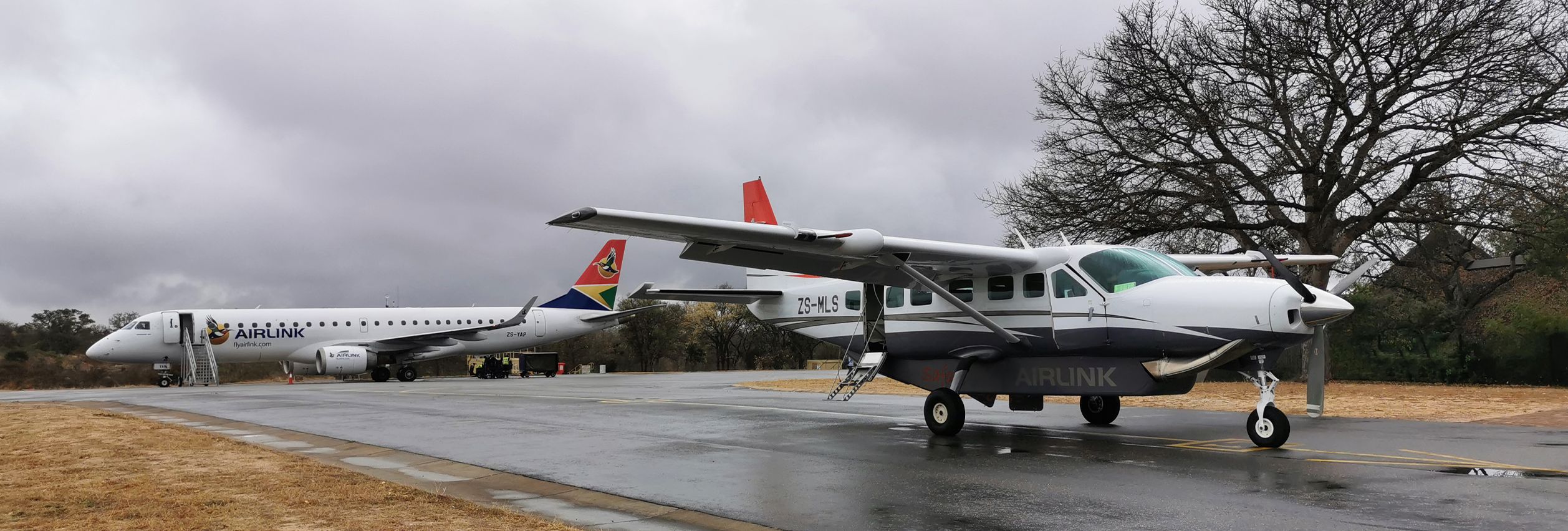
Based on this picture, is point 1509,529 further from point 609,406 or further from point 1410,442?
point 609,406

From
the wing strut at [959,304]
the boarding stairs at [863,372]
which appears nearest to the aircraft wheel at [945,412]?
the wing strut at [959,304]

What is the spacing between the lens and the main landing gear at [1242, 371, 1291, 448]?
1073cm

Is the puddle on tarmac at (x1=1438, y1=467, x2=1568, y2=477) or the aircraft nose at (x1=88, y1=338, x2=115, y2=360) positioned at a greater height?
the aircraft nose at (x1=88, y1=338, x2=115, y2=360)

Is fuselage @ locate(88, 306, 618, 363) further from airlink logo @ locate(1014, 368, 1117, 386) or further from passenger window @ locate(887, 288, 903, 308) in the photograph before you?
airlink logo @ locate(1014, 368, 1117, 386)

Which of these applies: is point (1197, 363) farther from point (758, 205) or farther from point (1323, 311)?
point (758, 205)

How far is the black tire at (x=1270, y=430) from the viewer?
10703 millimetres

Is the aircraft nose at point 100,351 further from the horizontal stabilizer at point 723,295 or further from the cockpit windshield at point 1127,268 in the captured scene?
the cockpit windshield at point 1127,268

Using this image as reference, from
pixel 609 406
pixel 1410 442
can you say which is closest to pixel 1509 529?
pixel 1410 442

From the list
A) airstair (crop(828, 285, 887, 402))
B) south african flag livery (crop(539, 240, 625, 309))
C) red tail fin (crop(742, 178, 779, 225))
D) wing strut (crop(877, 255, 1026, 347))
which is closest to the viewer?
wing strut (crop(877, 255, 1026, 347))

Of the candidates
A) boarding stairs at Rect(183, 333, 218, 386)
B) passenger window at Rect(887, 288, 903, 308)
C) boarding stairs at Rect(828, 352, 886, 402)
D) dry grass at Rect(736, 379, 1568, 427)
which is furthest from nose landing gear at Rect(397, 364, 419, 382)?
passenger window at Rect(887, 288, 903, 308)

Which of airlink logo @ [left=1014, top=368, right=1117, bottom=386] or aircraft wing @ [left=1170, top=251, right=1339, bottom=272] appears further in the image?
aircraft wing @ [left=1170, top=251, right=1339, bottom=272]

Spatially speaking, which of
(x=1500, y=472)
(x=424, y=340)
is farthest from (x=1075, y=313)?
(x=424, y=340)

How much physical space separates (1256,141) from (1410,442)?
16124mm

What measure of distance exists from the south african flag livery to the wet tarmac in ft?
94.1
